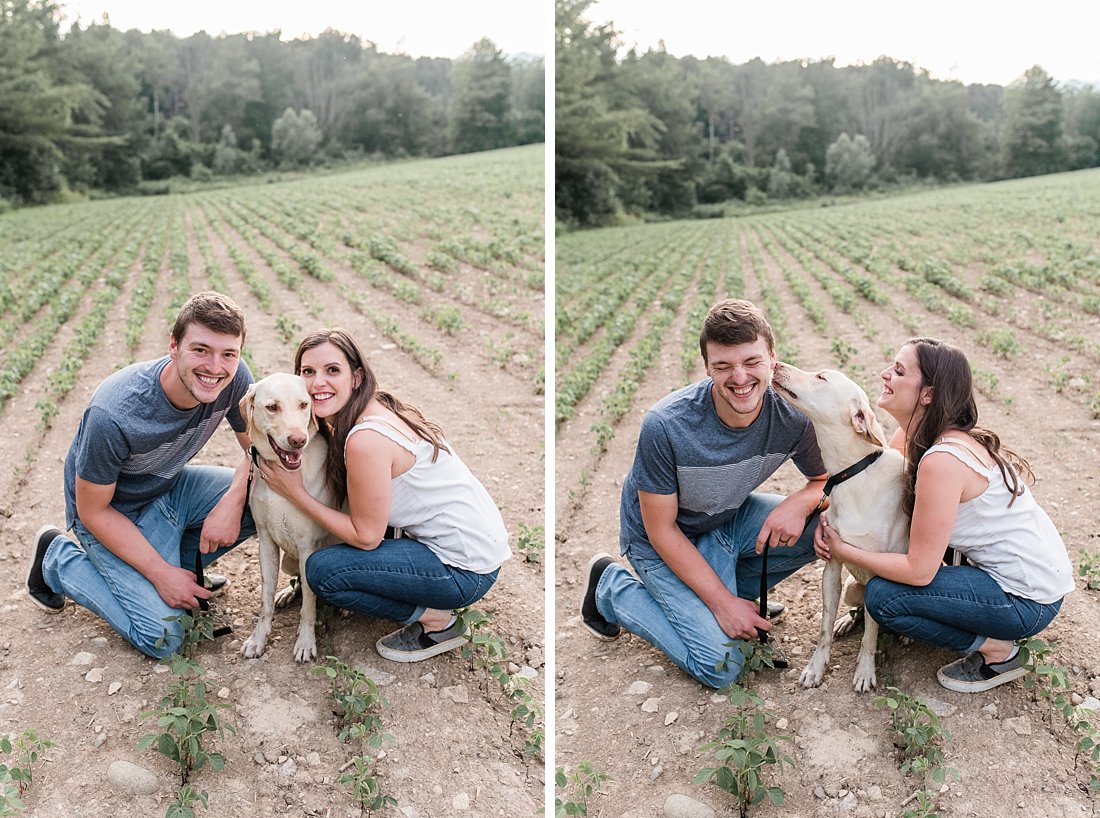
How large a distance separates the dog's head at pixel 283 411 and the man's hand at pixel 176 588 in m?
0.78

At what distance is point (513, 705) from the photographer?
341 centimetres

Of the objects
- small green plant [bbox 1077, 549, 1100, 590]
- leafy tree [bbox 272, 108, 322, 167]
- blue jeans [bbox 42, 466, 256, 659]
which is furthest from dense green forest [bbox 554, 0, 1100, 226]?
blue jeans [bbox 42, 466, 256, 659]

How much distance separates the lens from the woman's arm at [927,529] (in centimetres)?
284

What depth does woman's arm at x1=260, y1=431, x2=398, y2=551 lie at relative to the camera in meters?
3.09

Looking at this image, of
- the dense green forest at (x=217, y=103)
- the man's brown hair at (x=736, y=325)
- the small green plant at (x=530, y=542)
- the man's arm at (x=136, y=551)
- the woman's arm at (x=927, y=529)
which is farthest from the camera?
the dense green forest at (x=217, y=103)

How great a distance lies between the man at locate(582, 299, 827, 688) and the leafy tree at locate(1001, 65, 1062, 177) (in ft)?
36.7

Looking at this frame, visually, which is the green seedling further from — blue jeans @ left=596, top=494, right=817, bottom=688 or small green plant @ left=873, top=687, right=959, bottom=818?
blue jeans @ left=596, top=494, right=817, bottom=688

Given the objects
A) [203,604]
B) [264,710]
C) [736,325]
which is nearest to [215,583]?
[203,604]

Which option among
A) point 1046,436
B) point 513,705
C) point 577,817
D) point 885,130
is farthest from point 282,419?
point 885,130

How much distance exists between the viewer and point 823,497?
3377mm

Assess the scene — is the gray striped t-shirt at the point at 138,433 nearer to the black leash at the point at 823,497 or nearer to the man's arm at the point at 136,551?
the man's arm at the point at 136,551

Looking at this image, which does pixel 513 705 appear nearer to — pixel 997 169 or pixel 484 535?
pixel 484 535

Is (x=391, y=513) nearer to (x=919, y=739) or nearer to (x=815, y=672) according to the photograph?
(x=815, y=672)

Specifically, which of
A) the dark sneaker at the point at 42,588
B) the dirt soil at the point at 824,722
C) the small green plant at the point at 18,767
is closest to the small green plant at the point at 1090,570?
the dirt soil at the point at 824,722
